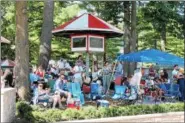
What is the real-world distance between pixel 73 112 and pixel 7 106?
1.93 m

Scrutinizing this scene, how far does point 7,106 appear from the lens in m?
9.38

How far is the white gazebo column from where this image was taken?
889 centimetres

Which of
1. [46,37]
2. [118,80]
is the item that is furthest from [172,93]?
[46,37]

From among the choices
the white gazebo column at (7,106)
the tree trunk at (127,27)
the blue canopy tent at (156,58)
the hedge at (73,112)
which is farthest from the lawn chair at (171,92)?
the white gazebo column at (7,106)

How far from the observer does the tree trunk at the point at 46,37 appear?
17.9 metres

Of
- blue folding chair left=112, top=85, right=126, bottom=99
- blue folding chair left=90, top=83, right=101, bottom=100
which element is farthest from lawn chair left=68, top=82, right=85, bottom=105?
blue folding chair left=112, top=85, right=126, bottom=99

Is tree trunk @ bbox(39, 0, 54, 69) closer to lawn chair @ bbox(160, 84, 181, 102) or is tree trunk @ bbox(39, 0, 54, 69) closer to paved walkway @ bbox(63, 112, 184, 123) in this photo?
lawn chair @ bbox(160, 84, 181, 102)

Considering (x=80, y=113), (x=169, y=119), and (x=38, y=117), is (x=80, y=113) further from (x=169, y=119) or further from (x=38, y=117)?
(x=169, y=119)

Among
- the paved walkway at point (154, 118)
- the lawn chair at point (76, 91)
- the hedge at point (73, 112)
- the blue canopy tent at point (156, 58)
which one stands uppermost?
the blue canopy tent at point (156, 58)

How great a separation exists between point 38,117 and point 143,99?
608cm

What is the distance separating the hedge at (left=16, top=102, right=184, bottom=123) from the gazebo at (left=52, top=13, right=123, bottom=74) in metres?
4.67

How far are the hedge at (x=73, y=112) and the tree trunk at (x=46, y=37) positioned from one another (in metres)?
6.57

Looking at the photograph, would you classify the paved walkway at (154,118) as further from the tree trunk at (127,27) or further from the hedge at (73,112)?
the tree trunk at (127,27)

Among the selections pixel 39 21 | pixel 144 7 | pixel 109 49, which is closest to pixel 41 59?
pixel 144 7
